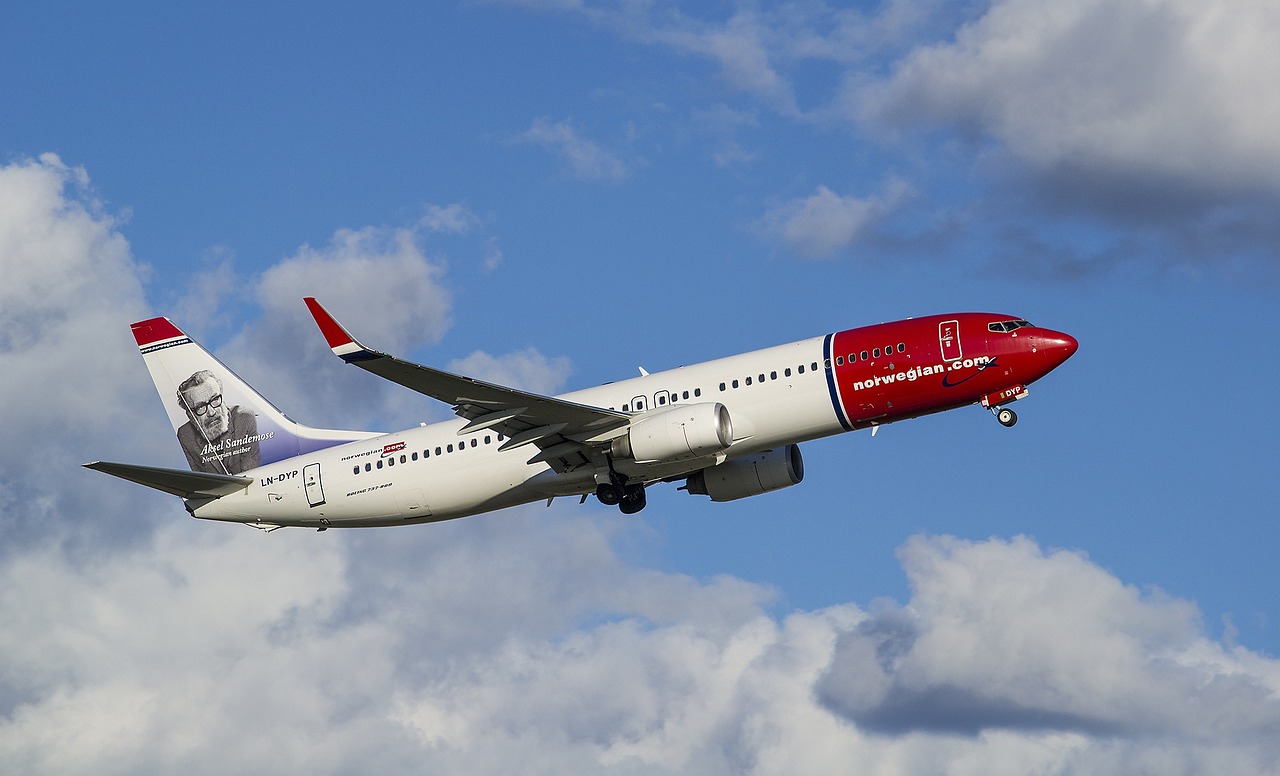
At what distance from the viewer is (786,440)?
5084 centimetres

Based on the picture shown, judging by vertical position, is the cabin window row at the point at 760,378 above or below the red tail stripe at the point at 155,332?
below

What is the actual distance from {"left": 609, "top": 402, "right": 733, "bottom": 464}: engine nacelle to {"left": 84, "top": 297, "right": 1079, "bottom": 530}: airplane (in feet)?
0.14

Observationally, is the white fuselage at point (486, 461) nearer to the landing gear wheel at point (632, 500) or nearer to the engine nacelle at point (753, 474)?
the landing gear wheel at point (632, 500)

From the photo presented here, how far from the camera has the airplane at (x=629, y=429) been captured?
49562 millimetres

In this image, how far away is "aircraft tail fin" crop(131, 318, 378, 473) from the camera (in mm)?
59750

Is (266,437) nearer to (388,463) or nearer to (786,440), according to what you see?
(388,463)

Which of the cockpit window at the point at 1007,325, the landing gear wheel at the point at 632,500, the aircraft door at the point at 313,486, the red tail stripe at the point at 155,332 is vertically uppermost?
the red tail stripe at the point at 155,332

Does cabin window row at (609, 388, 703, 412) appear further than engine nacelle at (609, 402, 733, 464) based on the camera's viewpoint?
Yes

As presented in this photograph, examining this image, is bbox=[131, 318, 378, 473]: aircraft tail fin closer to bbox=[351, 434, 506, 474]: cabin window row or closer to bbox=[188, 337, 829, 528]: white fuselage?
bbox=[188, 337, 829, 528]: white fuselage

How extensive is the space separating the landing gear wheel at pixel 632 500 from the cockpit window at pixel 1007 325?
41.6 ft

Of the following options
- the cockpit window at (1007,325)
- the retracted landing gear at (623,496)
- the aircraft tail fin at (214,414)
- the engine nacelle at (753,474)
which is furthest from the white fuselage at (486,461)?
the cockpit window at (1007,325)

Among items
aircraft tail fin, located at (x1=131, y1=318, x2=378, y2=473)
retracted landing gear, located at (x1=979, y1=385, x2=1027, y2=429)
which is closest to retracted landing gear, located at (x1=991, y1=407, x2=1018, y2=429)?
retracted landing gear, located at (x1=979, y1=385, x2=1027, y2=429)

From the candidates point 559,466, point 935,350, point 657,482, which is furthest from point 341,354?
point 935,350

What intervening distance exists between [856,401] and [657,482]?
841 centimetres
